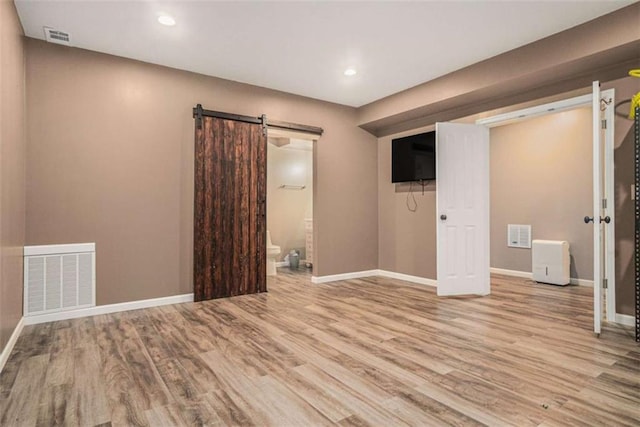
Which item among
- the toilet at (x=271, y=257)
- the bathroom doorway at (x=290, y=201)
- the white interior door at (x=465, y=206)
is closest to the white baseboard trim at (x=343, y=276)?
the toilet at (x=271, y=257)

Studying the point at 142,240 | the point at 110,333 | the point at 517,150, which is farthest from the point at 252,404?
the point at 517,150

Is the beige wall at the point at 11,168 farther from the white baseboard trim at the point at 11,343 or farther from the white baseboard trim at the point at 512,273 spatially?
the white baseboard trim at the point at 512,273

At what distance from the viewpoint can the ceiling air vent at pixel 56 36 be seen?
10.5 ft

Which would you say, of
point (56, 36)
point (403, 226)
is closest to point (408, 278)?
point (403, 226)

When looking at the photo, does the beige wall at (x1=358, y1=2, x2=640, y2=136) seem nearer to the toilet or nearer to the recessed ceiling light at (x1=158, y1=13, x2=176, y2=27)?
the toilet

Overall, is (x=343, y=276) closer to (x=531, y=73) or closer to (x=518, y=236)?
(x=518, y=236)

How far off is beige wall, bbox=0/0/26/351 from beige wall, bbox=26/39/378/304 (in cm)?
20

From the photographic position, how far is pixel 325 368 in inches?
91.4

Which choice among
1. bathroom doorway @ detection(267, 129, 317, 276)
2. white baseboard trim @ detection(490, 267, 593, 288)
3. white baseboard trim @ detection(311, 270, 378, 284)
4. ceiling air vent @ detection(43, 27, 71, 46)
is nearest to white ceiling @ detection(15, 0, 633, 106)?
ceiling air vent @ detection(43, 27, 71, 46)

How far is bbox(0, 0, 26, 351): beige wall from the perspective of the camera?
2.38 metres

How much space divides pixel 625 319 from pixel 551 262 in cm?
197

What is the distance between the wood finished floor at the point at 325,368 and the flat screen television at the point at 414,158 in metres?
2.02

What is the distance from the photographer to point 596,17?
296cm

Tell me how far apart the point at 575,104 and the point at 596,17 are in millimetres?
847
